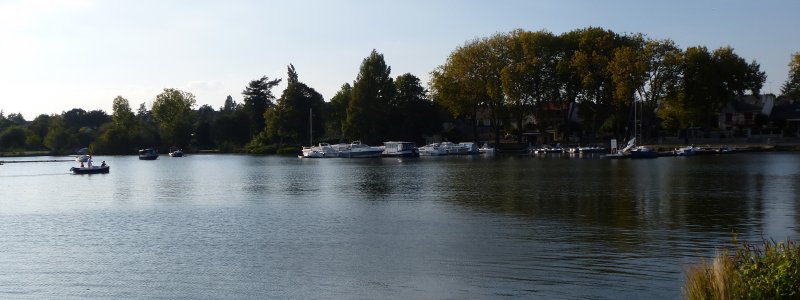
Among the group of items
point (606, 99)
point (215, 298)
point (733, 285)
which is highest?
point (606, 99)

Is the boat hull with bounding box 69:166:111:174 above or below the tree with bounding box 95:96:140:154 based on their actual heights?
below

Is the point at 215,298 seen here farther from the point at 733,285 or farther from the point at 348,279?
the point at 733,285

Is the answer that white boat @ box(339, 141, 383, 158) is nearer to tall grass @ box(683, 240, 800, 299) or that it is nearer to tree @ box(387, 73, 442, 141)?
tree @ box(387, 73, 442, 141)

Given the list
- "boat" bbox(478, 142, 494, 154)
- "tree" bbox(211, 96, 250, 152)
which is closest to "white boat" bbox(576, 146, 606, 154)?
"boat" bbox(478, 142, 494, 154)

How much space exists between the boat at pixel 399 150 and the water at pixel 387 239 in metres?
61.4

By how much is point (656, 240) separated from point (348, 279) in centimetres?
955

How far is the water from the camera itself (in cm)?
1775

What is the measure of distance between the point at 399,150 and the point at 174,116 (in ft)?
215

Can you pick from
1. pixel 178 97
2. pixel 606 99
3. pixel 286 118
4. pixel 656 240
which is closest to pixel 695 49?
pixel 606 99

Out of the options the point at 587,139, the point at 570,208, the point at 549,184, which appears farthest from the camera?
the point at 587,139

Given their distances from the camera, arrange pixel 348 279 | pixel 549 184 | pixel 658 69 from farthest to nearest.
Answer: pixel 658 69 < pixel 549 184 < pixel 348 279

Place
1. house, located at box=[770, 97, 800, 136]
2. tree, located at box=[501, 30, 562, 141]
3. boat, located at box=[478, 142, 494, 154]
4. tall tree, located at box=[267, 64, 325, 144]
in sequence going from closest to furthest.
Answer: tree, located at box=[501, 30, 562, 141], house, located at box=[770, 97, 800, 136], boat, located at box=[478, 142, 494, 154], tall tree, located at box=[267, 64, 325, 144]

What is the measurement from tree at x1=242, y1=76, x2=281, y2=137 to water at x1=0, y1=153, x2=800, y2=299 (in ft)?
339

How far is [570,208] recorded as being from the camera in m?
32.3
